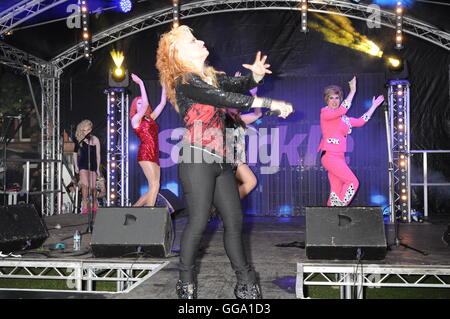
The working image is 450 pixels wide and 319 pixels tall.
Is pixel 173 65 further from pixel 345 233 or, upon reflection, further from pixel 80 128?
pixel 80 128

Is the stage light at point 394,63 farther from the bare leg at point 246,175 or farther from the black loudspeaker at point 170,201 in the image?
the bare leg at point 246,175

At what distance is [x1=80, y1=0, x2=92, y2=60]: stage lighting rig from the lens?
8336mm

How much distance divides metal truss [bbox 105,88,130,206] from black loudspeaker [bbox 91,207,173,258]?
14.8 feet

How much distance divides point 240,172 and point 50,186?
7101 mm

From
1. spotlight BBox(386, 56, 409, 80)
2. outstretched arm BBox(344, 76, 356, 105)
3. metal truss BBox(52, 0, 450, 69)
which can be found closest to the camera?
outstretched arm BBox(344, 76, 356, 105)

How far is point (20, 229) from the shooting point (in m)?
4.66

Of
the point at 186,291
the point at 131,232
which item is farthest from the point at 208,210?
the point at 131,232

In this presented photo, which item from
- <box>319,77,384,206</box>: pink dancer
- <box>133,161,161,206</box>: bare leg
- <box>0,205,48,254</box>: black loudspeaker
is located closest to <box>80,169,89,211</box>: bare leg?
<box>133,161,161,206</box>: bare leg

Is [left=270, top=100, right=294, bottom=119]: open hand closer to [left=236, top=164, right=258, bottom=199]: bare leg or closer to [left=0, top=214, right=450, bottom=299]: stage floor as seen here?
[left=236, top=164, right=258, bottom=199]: bare leg

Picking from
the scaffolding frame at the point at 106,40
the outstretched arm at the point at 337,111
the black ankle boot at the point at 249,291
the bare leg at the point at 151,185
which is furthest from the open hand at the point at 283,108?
the scaffolding frame at the point at 106,40

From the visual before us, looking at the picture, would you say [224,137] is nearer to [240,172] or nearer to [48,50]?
[240,172]

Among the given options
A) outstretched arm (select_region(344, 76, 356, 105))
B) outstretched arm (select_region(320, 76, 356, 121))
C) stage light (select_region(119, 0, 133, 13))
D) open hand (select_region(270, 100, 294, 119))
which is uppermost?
stage light (select_region(119, 0, 133, 13))

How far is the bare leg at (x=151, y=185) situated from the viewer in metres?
6.90
